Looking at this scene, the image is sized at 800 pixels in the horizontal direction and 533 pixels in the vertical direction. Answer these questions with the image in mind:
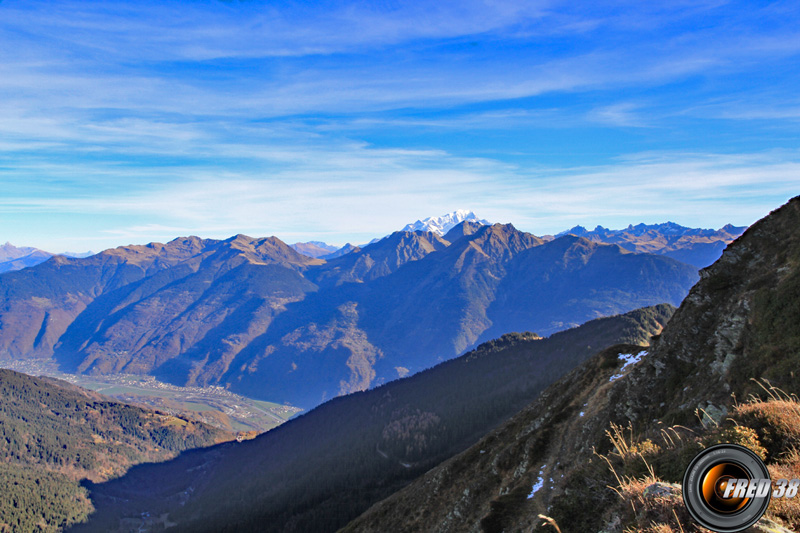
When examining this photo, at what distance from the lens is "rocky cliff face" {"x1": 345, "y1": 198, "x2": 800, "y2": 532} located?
20.5 metres

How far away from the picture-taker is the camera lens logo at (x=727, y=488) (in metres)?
6.89

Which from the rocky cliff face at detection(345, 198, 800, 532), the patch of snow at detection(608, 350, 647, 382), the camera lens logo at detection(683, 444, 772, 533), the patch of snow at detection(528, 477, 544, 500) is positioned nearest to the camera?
the camera lens logo at detection(683, 444, 772, 533)

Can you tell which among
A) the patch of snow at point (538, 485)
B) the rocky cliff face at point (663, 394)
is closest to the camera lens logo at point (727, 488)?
the rocky cliff face at point (663, 394)

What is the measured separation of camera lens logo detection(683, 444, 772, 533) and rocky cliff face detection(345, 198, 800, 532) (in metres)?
6.17

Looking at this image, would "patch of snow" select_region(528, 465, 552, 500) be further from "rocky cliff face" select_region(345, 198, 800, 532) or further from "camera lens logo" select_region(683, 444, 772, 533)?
"camera lens logo" select_region(683, 444, 772, 533)

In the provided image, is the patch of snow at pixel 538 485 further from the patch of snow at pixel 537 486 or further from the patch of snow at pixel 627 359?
the patch of snow at pixel 627 359

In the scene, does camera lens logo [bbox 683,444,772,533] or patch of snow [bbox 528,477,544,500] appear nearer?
camera lens logo [bbox 683,444,772,533]

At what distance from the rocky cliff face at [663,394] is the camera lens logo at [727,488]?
6172mm

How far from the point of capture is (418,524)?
78.4 m

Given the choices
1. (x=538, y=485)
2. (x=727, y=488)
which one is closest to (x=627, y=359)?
(x=538, y=485)

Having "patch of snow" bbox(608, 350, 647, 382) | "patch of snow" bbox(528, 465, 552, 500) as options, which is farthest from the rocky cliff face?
"patch of snow" bbox(608, 350, 647, 382)

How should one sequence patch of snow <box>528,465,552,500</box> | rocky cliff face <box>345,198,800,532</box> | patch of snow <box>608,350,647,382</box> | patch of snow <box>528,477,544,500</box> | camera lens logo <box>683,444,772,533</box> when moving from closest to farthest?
camera lens logo <box>683,444,772,533</box>
rocky cliff face <box>345,198,800,532</box>
patch of snow <box>528,477,544,500</box>
patch of snow <box>528,465,552,500</box>
patch of snow <box>608,350,647,382</box>

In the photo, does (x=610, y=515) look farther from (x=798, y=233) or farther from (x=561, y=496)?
(x=798, y=233)

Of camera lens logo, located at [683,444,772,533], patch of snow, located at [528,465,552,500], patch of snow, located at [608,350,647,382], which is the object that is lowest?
patch of snow, located at [528,465,552,500]
